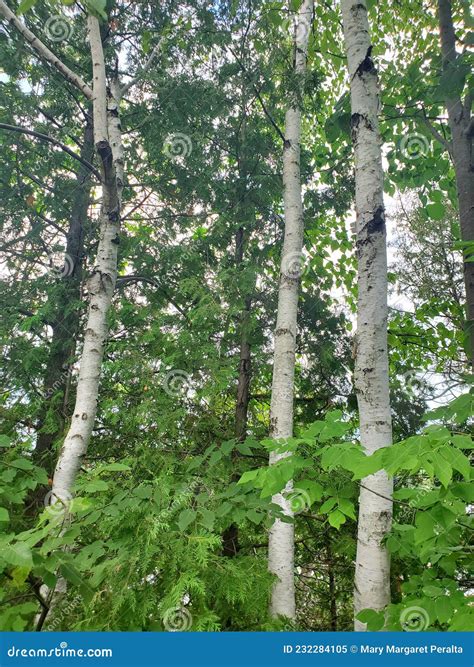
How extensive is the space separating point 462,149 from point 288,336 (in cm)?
282

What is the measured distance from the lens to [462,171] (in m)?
4.22

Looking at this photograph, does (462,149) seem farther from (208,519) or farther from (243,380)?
(208,519)

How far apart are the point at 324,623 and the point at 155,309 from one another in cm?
467

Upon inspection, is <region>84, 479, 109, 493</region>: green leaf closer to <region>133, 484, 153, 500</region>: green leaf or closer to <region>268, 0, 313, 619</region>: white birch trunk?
<region>133, 484, 153, 500</region>: green leaf

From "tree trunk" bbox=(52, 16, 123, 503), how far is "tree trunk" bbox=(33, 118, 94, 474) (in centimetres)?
159

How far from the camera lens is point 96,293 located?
12.7ft

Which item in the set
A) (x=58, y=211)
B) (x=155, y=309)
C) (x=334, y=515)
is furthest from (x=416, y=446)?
(x=58, y=211)

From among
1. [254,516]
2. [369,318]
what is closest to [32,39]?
[369,318]

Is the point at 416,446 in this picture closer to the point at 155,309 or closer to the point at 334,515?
the point at 334,515

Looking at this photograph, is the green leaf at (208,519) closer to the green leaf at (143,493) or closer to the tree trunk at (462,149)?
the green leaf at (143,493)

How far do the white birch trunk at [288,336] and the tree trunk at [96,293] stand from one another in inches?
69.9

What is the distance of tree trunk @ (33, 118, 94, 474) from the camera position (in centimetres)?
523

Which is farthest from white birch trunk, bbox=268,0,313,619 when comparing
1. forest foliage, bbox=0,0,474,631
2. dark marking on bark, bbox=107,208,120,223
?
dark marking on bark, bbox=107,208,120,223

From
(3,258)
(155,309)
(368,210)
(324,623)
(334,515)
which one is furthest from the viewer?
(3,258)
